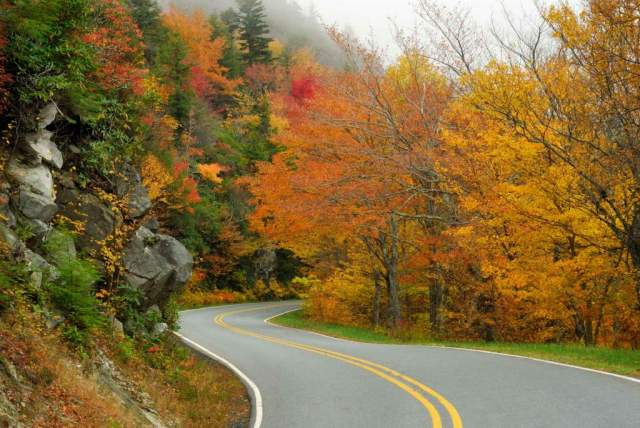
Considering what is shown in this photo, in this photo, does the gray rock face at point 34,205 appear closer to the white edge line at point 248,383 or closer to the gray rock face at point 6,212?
the gray rock face at point 6,212

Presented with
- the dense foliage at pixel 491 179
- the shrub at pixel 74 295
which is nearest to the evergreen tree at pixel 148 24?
the dense foliage at pixel 491 179

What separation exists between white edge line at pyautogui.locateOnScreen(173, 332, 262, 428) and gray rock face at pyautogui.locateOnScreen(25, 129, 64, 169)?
644cm

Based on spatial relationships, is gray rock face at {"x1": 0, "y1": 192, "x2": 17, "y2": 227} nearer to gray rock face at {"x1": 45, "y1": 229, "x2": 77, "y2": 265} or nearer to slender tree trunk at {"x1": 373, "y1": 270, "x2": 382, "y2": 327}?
gray rock face at {"x1": 45, "y1": 229, "x2": 77, "y2": 265}

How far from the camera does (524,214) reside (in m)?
15.6

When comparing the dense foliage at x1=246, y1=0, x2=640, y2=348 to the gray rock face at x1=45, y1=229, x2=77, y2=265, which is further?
the dense foliage at x1=246, y1=0, x2=640, y2=348

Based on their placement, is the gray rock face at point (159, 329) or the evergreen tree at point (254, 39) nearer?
the gray rock face at point (159, 329)

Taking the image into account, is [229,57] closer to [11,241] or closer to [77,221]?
[77,221]

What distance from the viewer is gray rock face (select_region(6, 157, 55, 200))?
10.4 meters

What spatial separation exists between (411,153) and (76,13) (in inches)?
475

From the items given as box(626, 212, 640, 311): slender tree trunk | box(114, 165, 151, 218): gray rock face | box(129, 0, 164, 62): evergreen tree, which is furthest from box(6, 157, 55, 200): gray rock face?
box(129, 0, 164, 62): evergreen tree

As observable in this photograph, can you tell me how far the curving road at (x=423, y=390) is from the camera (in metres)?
8.28

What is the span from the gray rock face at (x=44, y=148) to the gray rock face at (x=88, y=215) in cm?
101

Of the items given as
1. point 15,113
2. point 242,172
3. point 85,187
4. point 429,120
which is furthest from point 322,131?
point 242,172

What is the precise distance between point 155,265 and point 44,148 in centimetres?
475
